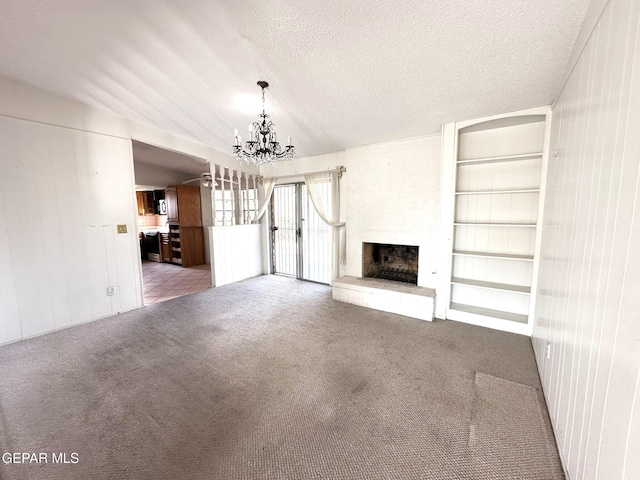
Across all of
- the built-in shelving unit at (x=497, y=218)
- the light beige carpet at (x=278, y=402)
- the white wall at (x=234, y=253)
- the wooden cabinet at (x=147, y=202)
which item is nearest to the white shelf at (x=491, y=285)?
the built-in shelving unit at (x=497, y=218)

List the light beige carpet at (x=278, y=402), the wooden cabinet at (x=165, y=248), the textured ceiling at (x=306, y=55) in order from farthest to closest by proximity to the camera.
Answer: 1. the wooden cabinet at (x=165, y=248)
2. the textured ceiling at (x=306, y=55)
3. the light beige carpet at (x=278, y=402)

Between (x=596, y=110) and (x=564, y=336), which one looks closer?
(x=596, y=110)

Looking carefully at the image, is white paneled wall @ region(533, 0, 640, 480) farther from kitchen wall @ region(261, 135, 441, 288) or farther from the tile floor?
the tile floor

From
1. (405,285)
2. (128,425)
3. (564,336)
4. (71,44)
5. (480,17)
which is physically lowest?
(128,425)

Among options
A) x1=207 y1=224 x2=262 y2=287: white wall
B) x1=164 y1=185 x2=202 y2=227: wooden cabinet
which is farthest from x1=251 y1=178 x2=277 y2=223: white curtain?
x1=164 y1=185 x2=202 y2=227: wooden cabinet

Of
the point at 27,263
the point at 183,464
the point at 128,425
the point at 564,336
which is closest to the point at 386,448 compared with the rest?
the point at 183,464

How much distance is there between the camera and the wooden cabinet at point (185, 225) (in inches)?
260

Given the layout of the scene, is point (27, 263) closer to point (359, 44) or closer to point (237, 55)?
point (237, 55)

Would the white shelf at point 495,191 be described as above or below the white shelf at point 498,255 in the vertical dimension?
above

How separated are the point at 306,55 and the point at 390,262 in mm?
3047

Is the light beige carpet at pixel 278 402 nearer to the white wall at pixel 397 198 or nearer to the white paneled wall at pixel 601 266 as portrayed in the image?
the white paneled wall at pixel 601 266

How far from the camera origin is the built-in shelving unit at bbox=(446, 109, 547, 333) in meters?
2.88

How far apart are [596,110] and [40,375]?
4379mm

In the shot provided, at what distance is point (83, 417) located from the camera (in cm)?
178
